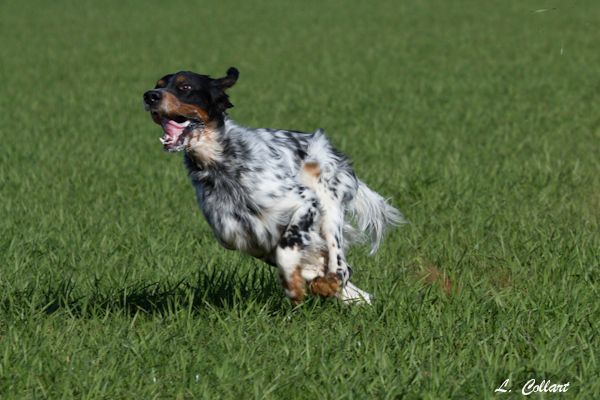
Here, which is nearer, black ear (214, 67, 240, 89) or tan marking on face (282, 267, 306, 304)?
tan marking on face (282, 267, 306, 304)

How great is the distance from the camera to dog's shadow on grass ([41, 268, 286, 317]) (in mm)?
6012

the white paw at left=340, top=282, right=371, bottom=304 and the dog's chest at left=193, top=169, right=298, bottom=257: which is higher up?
the dog's chest at left=193, top=169, right=298, bottom=257

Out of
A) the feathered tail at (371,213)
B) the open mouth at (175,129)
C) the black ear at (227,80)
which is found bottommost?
the feathered tail at (371,213)

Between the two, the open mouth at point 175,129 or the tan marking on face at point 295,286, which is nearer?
the open mouth at point 175,129

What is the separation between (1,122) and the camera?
1536 cm

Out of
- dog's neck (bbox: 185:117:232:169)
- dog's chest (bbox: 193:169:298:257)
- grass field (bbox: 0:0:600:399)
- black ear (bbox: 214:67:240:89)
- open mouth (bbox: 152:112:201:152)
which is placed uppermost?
black ear (bbox: 214:67:240:89)

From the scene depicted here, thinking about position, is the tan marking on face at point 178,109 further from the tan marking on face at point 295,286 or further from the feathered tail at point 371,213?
the feathered tail at point 371,213

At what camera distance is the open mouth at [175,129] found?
5676mm

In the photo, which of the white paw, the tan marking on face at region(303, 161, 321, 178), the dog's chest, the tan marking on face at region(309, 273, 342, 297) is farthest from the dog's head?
the white paw

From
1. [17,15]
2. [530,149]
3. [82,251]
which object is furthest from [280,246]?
[17,15]

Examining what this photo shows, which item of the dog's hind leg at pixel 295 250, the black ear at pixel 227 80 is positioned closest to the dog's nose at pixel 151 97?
the black ear at pixel 227 80

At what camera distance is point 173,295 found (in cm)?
639

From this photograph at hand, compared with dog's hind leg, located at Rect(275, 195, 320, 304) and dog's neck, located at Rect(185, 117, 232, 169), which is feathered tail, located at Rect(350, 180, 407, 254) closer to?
dog's hind leg, located at Rect(275, 195, 320, 304)

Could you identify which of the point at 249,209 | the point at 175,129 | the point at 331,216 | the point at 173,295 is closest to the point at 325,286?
the point at 331,216
